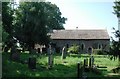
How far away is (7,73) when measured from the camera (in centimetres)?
1695

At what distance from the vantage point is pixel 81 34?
67188mm

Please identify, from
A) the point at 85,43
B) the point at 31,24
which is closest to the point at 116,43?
the point at 31,24

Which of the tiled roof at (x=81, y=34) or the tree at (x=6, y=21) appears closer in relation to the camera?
the tree at (x=6, y=21)

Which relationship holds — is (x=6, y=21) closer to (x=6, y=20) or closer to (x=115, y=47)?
(x=6, y=20)

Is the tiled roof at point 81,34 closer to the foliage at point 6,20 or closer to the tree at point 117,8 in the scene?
the foliage at point 6,20

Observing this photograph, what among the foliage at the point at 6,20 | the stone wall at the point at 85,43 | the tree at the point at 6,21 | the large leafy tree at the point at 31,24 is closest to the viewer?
the tree at the point at 6,21

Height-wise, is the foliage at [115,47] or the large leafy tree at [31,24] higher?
the large leafy tree at [31,24]

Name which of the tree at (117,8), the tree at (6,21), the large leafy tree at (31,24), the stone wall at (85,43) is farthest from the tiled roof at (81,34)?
the tree at (117,8)

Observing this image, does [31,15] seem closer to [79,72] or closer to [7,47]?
[7,47]

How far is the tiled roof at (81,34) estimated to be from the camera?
66312 millimetres

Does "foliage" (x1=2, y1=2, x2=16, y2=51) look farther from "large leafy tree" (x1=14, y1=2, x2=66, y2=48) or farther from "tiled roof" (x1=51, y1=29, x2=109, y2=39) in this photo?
"tiled roof" (x1=51, y1=29, x2=109, y2=39)

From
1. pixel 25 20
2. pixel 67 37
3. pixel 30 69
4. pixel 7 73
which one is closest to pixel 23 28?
pixel 25 20

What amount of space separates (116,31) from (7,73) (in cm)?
840

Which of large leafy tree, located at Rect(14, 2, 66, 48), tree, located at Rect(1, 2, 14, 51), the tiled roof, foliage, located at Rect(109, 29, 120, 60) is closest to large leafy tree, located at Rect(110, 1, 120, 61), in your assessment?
foliage, located at Rect(109, 29, 120, 60)
